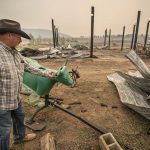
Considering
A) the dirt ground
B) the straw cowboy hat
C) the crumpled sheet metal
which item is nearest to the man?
the straw cowboy hat

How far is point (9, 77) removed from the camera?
2346mm

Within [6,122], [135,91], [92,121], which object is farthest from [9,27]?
[135,91]

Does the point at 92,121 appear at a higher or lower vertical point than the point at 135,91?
lower

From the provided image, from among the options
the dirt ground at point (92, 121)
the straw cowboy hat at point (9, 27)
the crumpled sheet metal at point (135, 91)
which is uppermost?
the straw cowboy hat at point (9, 27)

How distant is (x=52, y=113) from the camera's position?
4.36 meters

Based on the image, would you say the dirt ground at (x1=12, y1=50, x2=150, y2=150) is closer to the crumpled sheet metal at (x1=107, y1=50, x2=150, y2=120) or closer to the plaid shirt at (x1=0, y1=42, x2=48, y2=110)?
the crumpled sheet metal at (x1=107, y1=50, x2=150, y2=120)

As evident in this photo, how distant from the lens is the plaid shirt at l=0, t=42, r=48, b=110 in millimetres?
2295

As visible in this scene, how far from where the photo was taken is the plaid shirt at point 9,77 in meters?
2.29

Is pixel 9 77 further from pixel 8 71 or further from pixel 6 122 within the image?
pixel 6 122

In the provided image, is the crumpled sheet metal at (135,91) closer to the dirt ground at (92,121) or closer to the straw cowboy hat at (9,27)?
the dirt ground at (92,121)

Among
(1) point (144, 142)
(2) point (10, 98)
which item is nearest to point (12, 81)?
(2) point (10, 98)

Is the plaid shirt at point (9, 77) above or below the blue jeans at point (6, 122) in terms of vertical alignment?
above

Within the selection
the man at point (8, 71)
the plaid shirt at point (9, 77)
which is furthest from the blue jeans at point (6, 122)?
the plaid shirt at point (9, 77)

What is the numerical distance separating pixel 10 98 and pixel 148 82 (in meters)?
3.47
